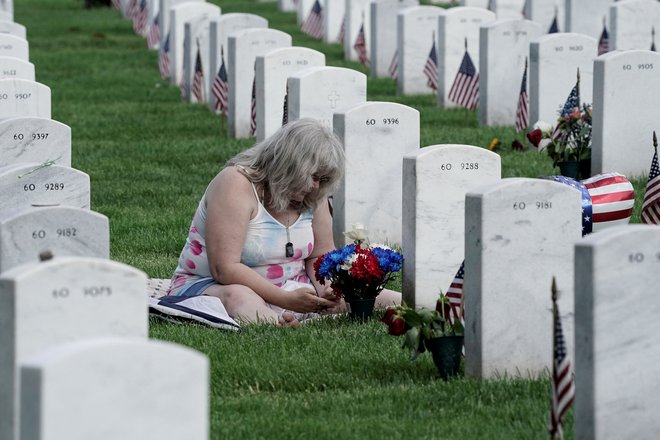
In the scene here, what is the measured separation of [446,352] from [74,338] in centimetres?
235

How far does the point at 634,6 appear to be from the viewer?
1636 centimetres

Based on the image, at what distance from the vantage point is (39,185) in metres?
7.39

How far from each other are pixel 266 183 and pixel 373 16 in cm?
1189

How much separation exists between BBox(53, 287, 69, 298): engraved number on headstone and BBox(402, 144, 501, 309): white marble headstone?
3.72m

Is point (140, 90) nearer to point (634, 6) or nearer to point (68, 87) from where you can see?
point (68, 87)

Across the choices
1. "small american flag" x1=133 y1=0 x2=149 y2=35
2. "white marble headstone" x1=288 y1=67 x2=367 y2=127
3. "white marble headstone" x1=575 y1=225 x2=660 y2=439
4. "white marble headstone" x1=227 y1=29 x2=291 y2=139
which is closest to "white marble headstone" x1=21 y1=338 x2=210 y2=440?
"white marble headstone" x1=575 y1=225 x2=660 y2=439

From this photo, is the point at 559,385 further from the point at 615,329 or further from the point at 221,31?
the point at 221,31

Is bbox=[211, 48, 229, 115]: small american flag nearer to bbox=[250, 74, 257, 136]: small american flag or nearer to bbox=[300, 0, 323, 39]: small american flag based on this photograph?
bbox=[250, 74, 257, 136]: small american flag

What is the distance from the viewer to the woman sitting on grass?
8016 millimetres

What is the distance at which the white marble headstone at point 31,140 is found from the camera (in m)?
8.87

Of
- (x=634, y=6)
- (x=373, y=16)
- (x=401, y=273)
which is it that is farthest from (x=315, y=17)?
(x=401, y=273)

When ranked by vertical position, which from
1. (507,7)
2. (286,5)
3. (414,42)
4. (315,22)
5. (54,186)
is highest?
(54,186)

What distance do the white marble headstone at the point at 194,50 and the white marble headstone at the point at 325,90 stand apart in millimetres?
6420

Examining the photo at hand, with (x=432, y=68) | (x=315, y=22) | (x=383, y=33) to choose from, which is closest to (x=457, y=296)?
(x=432, y=68)
